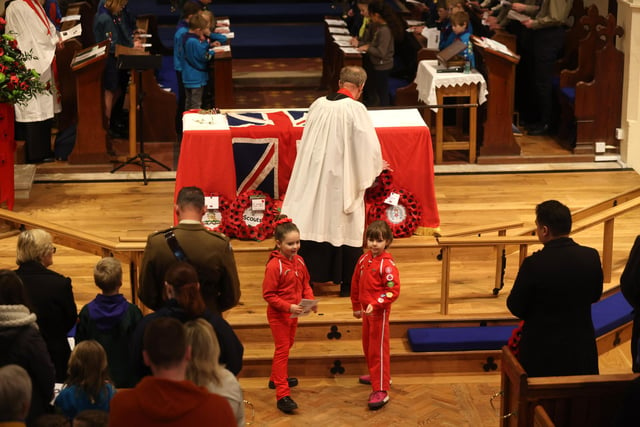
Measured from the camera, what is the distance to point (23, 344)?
16.0 feet

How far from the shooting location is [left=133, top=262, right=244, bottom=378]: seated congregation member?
4836mm

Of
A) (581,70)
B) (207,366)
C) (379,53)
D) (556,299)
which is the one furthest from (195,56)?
(207,366)

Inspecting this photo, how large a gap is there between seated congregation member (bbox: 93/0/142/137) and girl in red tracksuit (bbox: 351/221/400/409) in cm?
494

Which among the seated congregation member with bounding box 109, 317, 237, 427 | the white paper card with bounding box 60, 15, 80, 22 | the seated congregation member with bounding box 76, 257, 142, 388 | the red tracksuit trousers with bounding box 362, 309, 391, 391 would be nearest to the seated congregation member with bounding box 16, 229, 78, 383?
the seated congregation member with bounding box 76, 257, 142, 388

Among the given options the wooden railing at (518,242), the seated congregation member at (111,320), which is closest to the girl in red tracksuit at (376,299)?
the wooden railing at (518,242)

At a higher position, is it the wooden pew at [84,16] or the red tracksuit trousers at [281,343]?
the wooden pew at [84,16]

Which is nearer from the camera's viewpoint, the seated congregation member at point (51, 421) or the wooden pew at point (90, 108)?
the seated congregation member at point (51, 421)

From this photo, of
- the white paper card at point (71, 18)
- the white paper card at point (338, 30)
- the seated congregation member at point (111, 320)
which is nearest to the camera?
the seated congregation member at point (111, 320)

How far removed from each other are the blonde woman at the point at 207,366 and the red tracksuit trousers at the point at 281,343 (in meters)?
2.06

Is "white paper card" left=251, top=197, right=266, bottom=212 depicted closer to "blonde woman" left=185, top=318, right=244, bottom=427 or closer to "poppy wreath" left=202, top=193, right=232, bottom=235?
"poppy wreath" left=202, top=193, right=232, bottom=235

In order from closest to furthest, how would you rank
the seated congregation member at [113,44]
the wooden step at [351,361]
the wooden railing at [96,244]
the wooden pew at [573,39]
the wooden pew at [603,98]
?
1. the wooden railing at [96,244]
2. the wooden step at [351,361]
3. the wooden pew at [603,98]
4. the seated congregation member at [113,44]
5. the wooden pew at [573,39]

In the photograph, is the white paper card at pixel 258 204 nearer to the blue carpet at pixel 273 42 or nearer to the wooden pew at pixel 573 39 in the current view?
the wooden pew at pixel 573 39

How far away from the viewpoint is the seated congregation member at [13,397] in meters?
4.01

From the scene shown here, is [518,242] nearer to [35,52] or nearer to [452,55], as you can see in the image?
[452,55]
